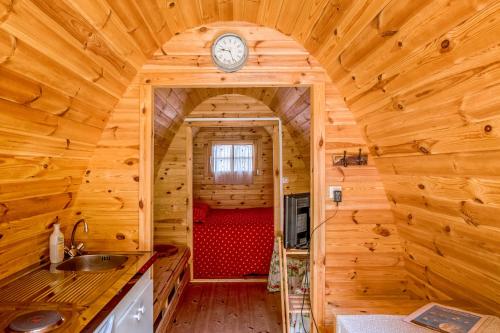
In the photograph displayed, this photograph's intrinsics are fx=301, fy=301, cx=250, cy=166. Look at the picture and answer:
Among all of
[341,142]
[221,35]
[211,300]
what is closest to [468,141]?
[341,142]

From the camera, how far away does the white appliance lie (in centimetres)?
136

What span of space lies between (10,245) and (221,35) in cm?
175

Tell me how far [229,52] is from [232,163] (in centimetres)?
456

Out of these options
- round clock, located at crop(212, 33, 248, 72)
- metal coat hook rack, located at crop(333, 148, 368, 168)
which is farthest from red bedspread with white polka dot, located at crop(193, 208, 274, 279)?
round clock, located at crop(212, 33, 248, 72)

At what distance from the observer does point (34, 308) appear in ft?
4.17

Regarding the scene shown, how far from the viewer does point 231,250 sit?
4.17 m

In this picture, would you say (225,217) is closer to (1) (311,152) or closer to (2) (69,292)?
(1) (311,152)

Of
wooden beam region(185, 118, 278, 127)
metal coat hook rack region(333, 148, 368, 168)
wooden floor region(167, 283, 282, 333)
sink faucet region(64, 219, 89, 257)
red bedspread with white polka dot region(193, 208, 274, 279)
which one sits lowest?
wooden floor region(167, 283, 282, 333)

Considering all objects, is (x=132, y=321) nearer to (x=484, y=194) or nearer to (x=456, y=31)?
(x=484, y=194)

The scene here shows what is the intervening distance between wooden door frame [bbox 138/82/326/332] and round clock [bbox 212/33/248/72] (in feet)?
0.35

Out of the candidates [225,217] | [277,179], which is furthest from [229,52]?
[225,217]

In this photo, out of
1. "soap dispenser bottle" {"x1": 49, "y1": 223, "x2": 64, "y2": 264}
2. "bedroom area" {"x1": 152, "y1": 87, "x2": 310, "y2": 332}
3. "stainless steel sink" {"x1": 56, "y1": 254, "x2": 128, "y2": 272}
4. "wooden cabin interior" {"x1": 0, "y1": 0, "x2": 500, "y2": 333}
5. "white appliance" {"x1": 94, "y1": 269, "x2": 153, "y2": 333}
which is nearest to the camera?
"wooden cabin interior" {"x1": 0, "y1": 0, "x2": 500, "y2": 333}

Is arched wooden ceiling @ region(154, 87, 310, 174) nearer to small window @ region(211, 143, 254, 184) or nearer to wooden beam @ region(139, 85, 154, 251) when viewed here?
wooden beam @ region(139, 85, 154, 251)

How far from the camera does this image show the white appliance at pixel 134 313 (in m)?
1.36
